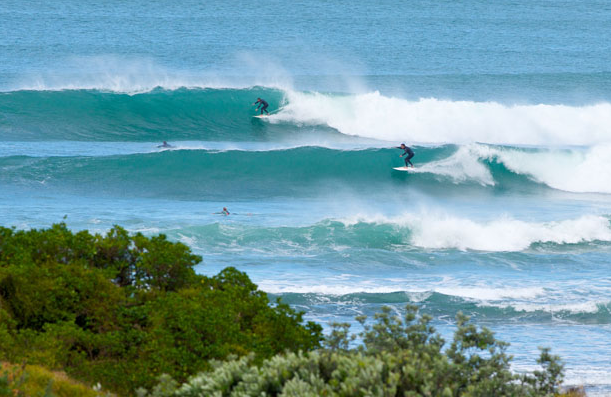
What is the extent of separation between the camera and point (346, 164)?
92.8 feet

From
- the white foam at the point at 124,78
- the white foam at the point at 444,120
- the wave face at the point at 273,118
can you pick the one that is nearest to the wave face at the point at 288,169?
the wave face at the point at 273,118

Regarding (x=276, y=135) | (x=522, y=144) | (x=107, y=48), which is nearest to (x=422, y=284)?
(x=276, y=135)

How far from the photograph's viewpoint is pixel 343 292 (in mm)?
13156

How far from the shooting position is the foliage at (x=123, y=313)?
20.4 ft

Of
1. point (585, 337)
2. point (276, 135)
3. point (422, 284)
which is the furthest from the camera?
point (276, 135)

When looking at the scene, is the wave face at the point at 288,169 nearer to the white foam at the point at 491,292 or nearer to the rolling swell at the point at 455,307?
the white foam at the point at 491,292

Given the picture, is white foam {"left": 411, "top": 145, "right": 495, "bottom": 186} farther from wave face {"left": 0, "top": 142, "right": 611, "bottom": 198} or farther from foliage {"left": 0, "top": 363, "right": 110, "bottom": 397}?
foliage {"left": 0, "top": 363, "right": 110, "bottom": 397}

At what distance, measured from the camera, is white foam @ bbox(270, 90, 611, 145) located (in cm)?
3541

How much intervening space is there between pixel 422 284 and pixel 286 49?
158 feet

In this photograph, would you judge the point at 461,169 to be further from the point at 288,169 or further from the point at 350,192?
the point at 288,169

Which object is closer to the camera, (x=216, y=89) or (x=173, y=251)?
(x=173, y=251)

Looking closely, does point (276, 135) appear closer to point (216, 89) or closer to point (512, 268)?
point (216, 89)

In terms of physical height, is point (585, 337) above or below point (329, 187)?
below

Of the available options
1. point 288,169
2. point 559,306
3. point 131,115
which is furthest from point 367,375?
point 131,115
